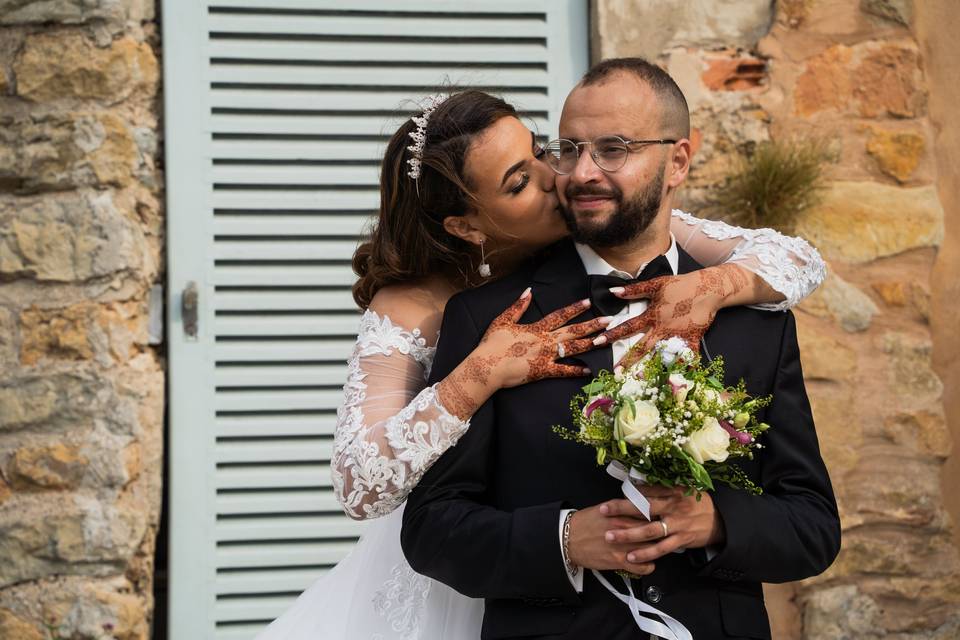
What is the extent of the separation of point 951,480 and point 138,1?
11.0 feet

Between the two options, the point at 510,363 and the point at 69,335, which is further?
the point at 69,335

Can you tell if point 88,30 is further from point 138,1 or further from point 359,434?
point 359,434

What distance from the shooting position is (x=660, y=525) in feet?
7.06

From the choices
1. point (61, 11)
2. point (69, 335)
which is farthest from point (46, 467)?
point (61, 11)

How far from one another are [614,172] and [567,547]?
2.71 feet

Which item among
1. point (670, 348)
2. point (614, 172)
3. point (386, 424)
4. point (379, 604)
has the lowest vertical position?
point (379, 604)

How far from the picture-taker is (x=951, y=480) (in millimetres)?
3994

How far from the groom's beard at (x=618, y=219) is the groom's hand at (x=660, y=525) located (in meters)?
0.60

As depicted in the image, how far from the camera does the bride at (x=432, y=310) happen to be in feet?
7.82

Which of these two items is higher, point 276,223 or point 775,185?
point 775,185

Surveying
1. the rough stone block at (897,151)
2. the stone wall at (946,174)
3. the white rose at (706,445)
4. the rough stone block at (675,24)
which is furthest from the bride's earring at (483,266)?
the stone wall at (946,174)

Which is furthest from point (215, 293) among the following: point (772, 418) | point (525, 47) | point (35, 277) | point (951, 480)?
point (951, 480)

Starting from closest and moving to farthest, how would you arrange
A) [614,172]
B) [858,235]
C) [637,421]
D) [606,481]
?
[637,421]
[606,481]
[614,172]
[858,235]

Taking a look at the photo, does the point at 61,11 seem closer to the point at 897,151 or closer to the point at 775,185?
the point at 775,185
